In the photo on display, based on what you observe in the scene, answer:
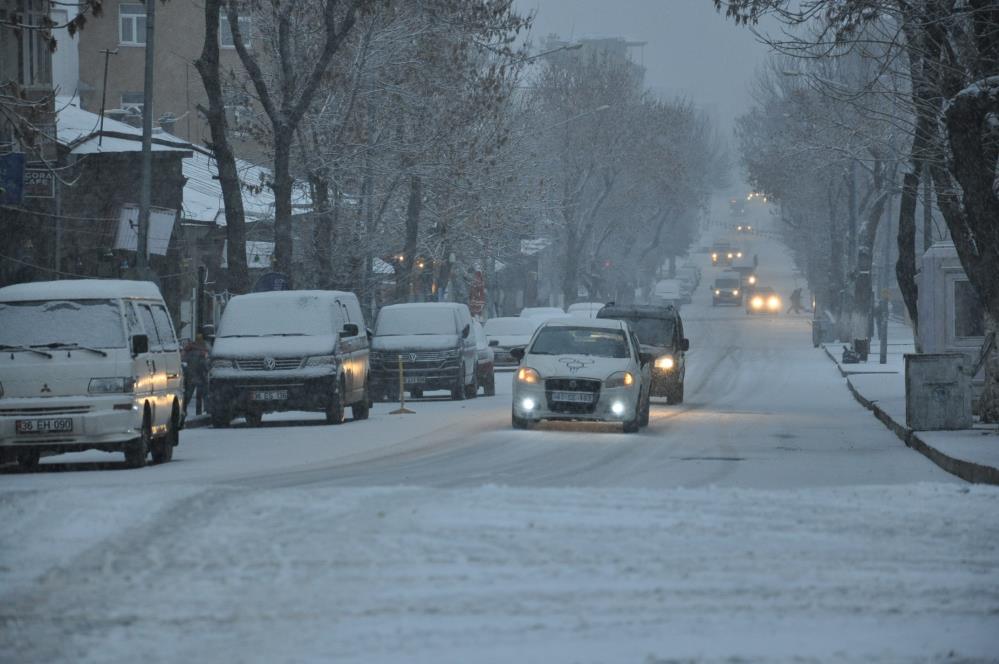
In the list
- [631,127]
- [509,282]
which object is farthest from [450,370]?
[509,282]

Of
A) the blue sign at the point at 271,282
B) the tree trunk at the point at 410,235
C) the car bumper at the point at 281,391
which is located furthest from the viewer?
the tree trunk at the point at 410,235

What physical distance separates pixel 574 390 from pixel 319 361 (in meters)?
4.51

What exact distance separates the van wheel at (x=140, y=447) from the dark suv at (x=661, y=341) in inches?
636

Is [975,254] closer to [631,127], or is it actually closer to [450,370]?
[450,370]

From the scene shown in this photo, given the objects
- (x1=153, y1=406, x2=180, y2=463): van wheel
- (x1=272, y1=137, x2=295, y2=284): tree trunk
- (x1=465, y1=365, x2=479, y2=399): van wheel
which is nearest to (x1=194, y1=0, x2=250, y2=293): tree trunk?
(x1=272, y1=137, x2=295, y2=284): tree trunk

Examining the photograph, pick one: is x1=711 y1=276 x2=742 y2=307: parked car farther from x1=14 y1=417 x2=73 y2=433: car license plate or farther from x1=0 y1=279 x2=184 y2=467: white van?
x1=14 y1=417 x2=73 y2=433: car license plate

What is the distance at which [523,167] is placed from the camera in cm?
6078

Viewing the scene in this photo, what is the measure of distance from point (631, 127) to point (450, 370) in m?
47.3

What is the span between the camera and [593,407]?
78.9 feet

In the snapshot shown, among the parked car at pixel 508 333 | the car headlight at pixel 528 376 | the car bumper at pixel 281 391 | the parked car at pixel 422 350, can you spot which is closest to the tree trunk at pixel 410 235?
the parked car at pixel 508 333

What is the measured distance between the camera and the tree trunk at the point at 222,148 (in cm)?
3269

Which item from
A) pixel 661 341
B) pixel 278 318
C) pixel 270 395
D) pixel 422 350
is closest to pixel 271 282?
pixel 422 350

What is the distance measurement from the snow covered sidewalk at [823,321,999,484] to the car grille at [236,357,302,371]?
30.1 feet

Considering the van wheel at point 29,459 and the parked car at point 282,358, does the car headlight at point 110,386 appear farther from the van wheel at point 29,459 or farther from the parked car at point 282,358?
the parked car at point 282,358
